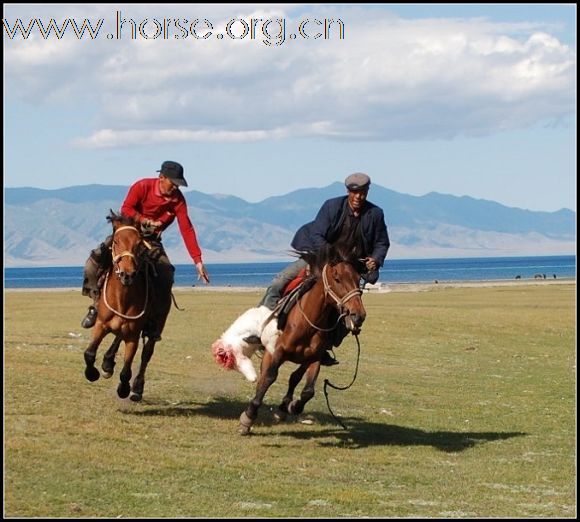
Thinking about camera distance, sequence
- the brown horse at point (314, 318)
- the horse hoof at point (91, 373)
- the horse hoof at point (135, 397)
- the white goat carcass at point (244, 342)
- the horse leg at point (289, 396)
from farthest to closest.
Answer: the horse hoof at point (135, 397), the horse leg at point (289, 396), the horse hoof at point (91, 373), the white goat carcass at point (244, 342), the brown horse at point (314, 318)

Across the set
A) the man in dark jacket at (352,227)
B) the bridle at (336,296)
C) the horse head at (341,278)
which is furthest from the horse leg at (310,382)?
the bridle at (336,296)

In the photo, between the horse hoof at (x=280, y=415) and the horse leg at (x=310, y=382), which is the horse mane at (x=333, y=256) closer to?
the horse leg at (x=310, y=382)

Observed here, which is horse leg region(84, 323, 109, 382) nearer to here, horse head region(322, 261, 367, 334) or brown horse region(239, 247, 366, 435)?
brown horse region(239, 247, 366, 435)

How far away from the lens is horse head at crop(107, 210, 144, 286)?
15059 mm

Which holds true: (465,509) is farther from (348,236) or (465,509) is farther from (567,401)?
(567,401)

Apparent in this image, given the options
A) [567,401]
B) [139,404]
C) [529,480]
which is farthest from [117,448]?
[567,401]

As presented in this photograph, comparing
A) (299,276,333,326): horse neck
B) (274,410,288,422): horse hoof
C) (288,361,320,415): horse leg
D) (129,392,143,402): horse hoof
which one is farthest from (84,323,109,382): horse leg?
(299,276,333,326): horse neck

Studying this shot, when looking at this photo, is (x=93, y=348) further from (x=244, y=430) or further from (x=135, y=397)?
(x=244, y=430)

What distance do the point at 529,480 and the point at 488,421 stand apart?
16.9 feet

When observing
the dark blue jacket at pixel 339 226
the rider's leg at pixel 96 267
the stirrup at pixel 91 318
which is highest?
the dark blue jacket at pixel 339 226

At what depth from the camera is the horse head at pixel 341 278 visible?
13836 mm

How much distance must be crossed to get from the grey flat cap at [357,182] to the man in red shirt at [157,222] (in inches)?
99.3

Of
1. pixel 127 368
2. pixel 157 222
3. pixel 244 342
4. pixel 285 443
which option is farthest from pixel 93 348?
pixel 285 443

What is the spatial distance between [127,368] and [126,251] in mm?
1866
